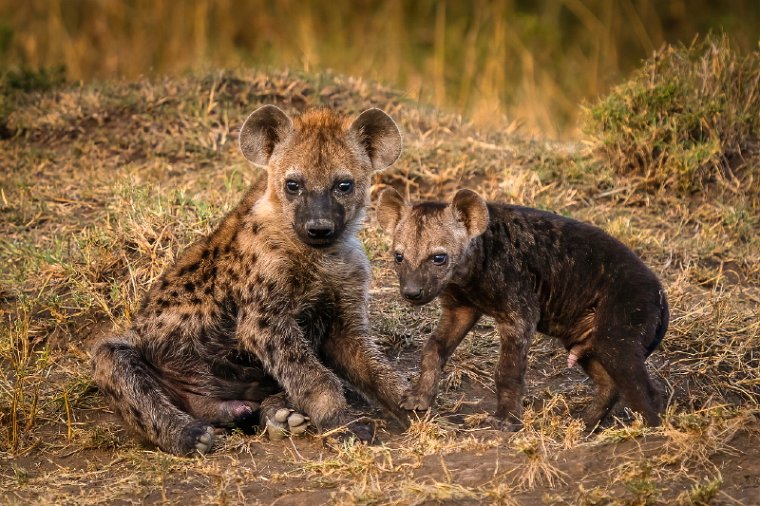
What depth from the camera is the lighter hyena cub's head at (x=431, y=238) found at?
4695 mm

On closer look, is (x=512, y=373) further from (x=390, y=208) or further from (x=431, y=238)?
(x=390, y=208)

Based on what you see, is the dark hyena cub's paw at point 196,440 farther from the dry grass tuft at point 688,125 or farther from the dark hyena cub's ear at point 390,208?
the dry grass tuft at point 688,125

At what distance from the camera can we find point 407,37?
456 inches

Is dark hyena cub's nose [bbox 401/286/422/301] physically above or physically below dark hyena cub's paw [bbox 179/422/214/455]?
above

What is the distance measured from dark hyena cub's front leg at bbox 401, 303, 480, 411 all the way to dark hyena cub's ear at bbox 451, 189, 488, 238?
356 millimetres

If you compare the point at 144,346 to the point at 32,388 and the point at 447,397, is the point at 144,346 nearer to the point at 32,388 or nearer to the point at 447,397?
the point at 32,388

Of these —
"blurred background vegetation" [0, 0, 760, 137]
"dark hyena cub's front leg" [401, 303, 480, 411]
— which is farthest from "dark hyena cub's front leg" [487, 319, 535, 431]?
"blurred background vegetation" [0, 0, 760, 137]

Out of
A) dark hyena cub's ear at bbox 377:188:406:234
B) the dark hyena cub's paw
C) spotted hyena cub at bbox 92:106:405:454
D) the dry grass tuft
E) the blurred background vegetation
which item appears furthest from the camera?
the blurred background vegetation

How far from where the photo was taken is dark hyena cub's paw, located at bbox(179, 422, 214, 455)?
4543 millimetres

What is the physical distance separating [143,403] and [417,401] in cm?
115

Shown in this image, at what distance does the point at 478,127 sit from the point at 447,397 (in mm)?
3370

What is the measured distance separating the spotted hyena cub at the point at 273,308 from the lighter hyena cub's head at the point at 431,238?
11.3 inches

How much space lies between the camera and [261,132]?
5.22 metres

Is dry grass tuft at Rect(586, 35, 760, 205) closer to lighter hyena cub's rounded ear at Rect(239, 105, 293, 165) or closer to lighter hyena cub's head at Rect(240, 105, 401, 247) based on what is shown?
lighter hyena cub's head at Rect(240, 105, 401, 247)
